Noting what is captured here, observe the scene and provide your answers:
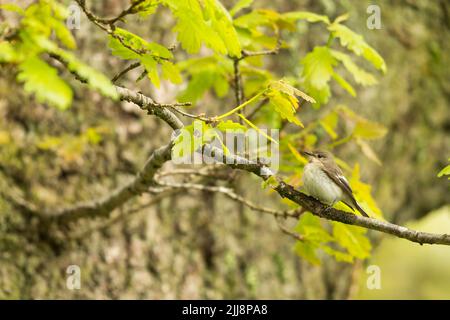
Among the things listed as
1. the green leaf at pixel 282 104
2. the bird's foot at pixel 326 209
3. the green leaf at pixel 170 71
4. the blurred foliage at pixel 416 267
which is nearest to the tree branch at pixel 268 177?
the bird's foot at pixel 326 209

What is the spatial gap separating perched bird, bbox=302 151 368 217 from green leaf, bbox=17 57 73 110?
51.6 inches

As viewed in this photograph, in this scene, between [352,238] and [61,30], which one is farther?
[352,238]

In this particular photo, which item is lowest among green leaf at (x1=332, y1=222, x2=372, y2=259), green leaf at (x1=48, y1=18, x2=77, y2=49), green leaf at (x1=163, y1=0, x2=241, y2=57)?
green leaf at (x1=332, y1=222, x2=372, y2=259)

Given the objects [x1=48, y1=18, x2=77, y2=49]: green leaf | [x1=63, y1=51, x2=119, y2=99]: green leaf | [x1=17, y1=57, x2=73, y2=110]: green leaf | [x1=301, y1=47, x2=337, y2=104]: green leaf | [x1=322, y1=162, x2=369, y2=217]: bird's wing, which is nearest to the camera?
[x1=17, y1=57, x2=73, y2=110]: green leaf

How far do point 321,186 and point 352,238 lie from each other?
0.87 feet

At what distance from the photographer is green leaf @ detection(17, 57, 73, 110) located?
0.97 meters

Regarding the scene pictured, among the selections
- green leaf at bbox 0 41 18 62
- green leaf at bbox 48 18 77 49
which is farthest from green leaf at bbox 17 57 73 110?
green leaf at bbox 48 18 77 49

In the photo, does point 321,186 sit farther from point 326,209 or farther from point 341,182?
point 326,209

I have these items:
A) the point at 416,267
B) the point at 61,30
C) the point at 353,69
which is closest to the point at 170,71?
the point at 61,30

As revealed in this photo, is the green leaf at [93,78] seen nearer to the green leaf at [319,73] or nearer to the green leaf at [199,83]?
the green leaf at [319,73]

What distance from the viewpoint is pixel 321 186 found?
6.89ft

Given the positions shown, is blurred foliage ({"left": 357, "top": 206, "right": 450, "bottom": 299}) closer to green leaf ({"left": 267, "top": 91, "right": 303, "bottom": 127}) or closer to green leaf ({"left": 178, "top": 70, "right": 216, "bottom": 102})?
green leaf ({"left": 178, "top": 70, "right": 216, "bottom": 102})

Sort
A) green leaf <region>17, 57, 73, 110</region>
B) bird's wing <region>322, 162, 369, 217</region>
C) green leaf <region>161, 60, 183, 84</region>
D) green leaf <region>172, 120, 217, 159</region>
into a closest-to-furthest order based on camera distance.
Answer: green leaf <region>17, 57, 73, 110</region> < green leaf <region>172, 120, 217, 159</region> < green leaf <region>161, 60, 183, 84</region> < bird's wing <region>322, 162, 369, 217</region>

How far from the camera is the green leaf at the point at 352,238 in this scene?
2.14m
